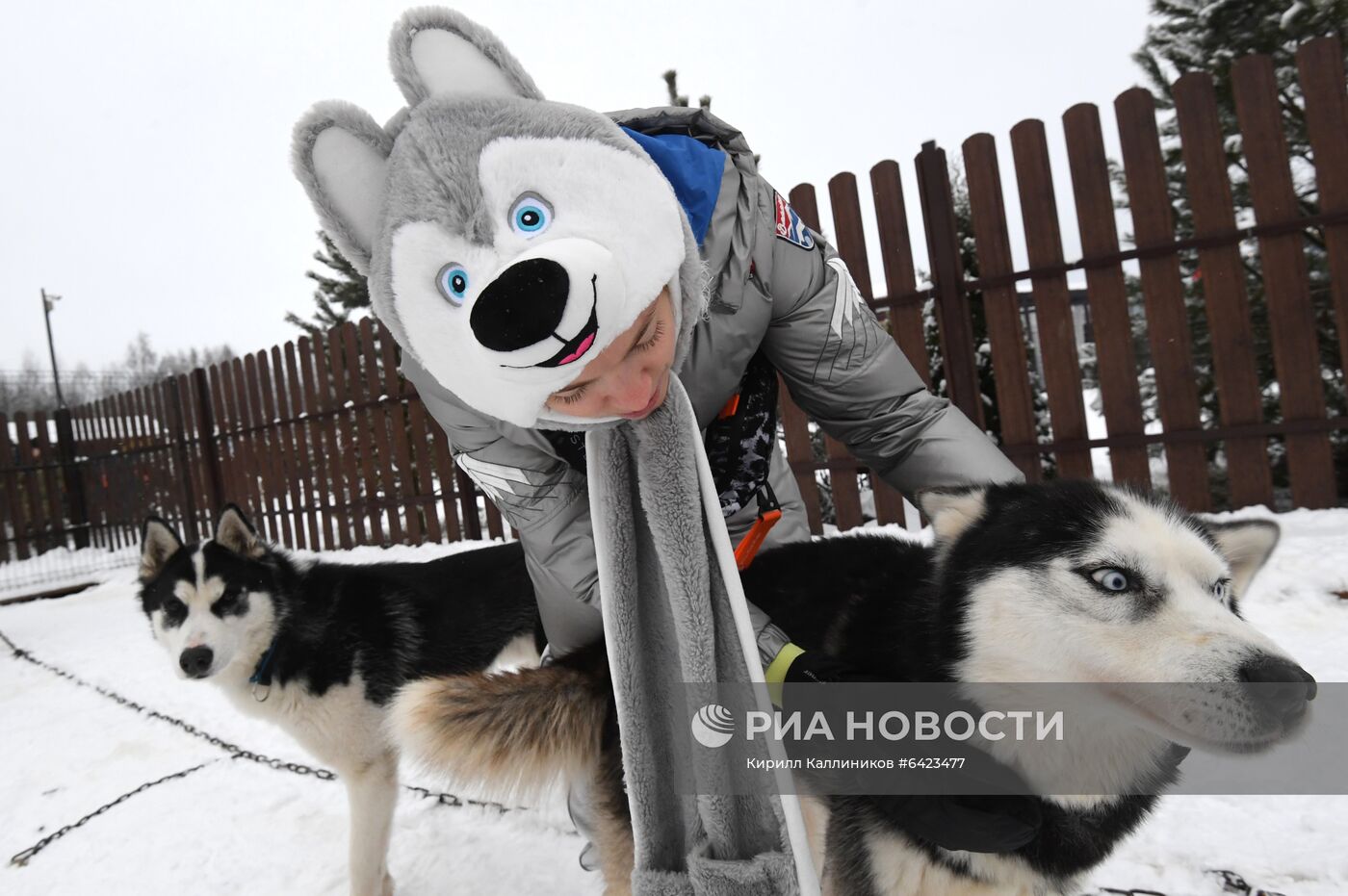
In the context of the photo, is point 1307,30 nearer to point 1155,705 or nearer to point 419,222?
point 1155,705

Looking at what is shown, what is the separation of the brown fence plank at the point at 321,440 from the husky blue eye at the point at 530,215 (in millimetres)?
7286

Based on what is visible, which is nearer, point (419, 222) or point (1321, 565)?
point (419, 222)

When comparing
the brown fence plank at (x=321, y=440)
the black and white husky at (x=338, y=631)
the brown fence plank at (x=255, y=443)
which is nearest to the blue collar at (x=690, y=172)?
the black and white husky at (x=338, y=631)

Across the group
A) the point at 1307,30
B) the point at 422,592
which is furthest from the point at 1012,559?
the point at 1307,30

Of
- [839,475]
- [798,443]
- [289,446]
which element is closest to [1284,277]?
[839,475]

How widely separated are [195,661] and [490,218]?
2.31 m

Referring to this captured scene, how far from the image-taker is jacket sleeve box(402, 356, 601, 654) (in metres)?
1.46

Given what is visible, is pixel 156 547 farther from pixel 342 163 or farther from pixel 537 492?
pixel 342 163

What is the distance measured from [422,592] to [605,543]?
6.65 ft

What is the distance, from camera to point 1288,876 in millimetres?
1737

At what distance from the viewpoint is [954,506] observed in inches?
48.4

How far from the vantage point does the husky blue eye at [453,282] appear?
1.00 m

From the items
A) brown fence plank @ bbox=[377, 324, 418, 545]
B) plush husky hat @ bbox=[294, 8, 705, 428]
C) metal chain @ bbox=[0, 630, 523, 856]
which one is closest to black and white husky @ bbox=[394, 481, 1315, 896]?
plush husky hat @ bbox=[294, 8, 705, 428]

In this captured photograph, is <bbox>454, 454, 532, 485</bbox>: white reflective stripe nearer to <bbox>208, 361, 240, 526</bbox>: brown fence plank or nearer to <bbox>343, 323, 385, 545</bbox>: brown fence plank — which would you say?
<bbox>343, 323, 385, 545</bbox>: brown fence plank
